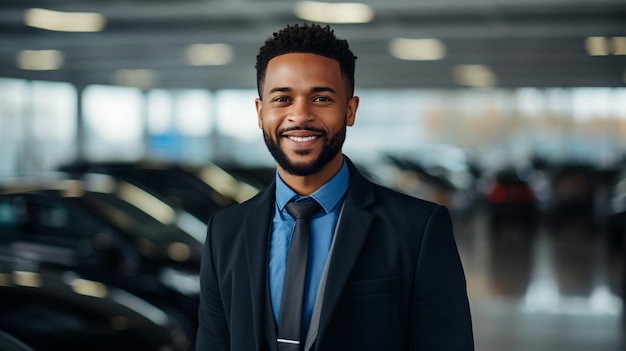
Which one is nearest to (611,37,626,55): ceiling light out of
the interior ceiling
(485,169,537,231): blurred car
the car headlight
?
the interior ceiling

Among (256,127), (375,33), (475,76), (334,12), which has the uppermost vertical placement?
(475,76)

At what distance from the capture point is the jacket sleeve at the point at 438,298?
6.66 ft

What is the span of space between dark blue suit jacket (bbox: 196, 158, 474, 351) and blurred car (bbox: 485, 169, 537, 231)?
19.5 m

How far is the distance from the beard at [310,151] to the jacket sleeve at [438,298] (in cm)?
28

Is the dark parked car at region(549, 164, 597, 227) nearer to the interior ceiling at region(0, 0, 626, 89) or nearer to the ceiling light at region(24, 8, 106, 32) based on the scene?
the interior ceiling at region(0, 0, 626, 89)

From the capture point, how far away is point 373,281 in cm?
200

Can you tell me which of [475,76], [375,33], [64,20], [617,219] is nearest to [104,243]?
[617,219]

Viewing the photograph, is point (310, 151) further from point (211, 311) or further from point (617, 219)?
point (617, 219)

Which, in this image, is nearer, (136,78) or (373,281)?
(373,281)

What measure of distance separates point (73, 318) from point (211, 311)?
3547 millimetres

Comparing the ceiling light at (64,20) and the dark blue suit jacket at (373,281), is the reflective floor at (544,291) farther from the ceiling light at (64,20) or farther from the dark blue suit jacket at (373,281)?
the ceiling light at (64,20)

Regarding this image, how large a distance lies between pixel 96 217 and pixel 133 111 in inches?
1211

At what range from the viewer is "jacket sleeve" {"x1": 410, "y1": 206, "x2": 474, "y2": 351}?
2029 millimetres

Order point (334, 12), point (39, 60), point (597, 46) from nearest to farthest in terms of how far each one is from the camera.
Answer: point (334, 12), point (597, 46), point (39, 60)
